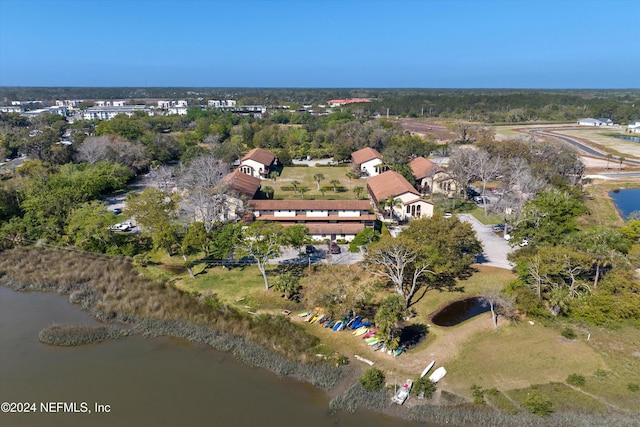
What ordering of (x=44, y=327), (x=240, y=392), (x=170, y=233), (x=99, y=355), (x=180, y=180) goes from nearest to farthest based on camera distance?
(x=240, y=392) < (x=99, y=355) < (x=44, y=327) < (x=170, y=233) < (x=180, y=180)

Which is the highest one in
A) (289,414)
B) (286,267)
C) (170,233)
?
(170,233)

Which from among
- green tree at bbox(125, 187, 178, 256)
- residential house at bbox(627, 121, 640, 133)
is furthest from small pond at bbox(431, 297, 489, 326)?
residential house at bbox(627, 121, 640, 133)

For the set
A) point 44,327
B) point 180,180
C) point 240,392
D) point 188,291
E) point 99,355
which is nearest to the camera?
point 240,392

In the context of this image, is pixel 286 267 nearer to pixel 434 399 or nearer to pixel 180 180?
pixel 434 399

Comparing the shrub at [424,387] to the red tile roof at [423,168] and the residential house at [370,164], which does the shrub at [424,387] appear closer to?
Answer: the red tile roof at [423,168]

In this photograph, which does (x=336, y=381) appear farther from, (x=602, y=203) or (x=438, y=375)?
(x=602, y=203)

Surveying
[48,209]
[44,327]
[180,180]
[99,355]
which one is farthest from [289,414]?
[180,180]
